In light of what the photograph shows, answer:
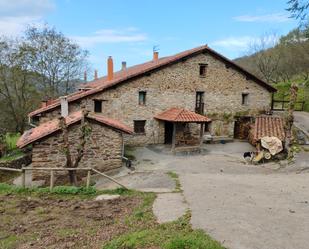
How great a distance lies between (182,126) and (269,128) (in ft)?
19.3

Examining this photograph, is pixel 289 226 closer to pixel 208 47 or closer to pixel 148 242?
pixel 148 242

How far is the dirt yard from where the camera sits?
7.06 m

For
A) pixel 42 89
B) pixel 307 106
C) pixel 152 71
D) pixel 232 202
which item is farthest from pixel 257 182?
pixel 42 89

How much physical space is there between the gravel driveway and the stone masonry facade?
4.19 meters

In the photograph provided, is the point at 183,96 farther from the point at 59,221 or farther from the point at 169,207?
the point at 59,221

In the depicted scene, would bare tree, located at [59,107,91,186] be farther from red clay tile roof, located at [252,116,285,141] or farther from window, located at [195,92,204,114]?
window, located at [195,92,204,114]

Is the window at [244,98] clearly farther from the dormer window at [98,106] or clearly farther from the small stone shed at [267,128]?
the dormer window at [98,106]

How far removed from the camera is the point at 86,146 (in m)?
15.3

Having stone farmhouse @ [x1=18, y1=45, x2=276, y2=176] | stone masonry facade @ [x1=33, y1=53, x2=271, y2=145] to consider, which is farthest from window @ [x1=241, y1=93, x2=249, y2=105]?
stone masonry facade @ [x1=33, y1=53, x2=271, y2=145]

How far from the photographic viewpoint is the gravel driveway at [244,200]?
6.72 m

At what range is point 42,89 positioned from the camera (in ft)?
99.6

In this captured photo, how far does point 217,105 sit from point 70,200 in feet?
52.0

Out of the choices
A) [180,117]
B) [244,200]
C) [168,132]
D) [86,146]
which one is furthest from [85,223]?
[168,132]

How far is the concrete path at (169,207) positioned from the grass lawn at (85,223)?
22cm
